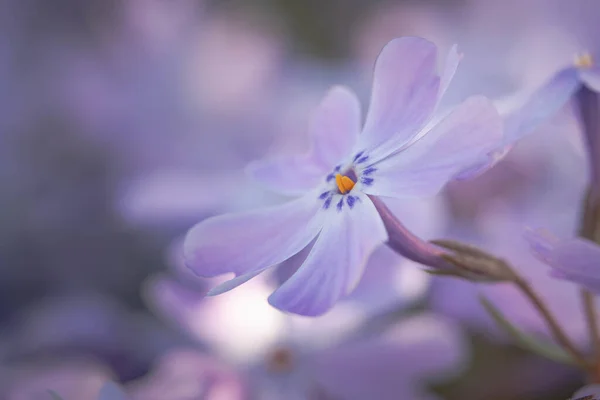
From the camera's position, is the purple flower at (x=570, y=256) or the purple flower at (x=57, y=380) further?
the purple flower at (x=57, y=380)

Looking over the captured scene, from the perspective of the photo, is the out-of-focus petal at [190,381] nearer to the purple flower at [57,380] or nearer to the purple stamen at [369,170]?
the purple flower at [57,380]

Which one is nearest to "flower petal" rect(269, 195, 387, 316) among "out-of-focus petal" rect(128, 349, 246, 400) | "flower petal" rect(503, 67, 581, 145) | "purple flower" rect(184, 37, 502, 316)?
"purple flower" rect(184, 37, 502, 316)

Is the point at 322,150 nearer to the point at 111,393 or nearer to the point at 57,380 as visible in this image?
the point at 111,393

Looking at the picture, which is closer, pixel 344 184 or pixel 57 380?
pixel 344 184

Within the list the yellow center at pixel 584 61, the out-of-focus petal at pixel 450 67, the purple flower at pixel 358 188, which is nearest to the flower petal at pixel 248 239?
the purple flower at pixel 358 188

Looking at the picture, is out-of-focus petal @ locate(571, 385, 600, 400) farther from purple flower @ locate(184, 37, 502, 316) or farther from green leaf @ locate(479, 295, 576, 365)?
purple flower @ locate(184, 37, 502, 316)

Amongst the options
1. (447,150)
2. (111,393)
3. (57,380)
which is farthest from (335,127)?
(57,380)

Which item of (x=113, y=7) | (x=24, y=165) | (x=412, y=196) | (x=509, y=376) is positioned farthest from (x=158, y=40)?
(x=412, y=196)

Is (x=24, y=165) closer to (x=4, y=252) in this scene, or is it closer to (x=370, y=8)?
(x=4, y=252)
